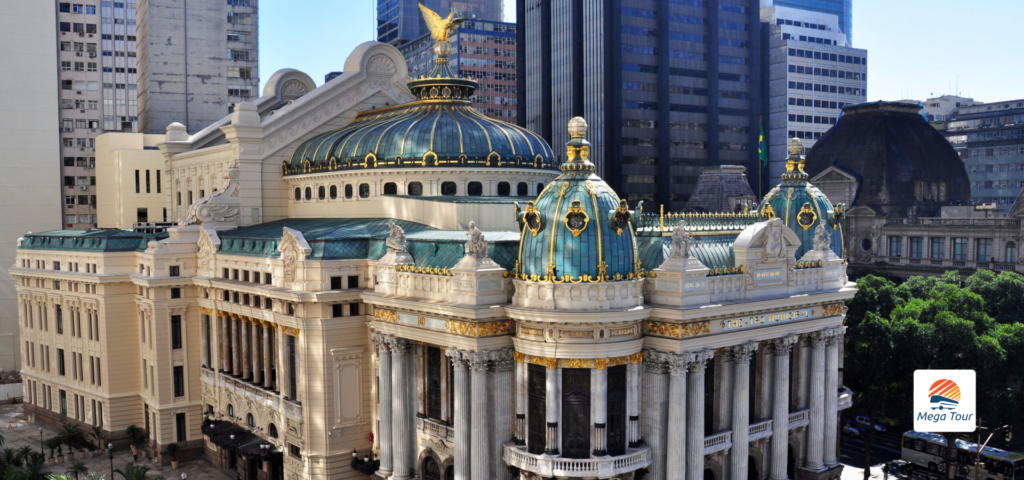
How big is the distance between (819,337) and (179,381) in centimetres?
6043

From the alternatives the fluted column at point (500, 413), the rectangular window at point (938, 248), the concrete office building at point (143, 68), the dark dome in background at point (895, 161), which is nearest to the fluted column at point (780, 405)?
the fluted column at point (500, 413)

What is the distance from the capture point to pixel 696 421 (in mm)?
57938

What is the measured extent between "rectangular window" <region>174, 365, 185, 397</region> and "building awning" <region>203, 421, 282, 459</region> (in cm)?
560

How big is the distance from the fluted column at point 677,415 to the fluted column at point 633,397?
2.06 metres

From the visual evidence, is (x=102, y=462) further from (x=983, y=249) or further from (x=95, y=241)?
(x=983, y=249)

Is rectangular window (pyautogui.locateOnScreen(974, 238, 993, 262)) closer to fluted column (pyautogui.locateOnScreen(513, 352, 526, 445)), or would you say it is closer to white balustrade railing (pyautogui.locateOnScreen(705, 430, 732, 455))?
white balustrade railing (pyautogui.locateOnScreen(705, 430, 732, 455))

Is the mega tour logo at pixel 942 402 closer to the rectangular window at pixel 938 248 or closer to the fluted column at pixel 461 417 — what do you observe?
the fluted column at pixel 461 417

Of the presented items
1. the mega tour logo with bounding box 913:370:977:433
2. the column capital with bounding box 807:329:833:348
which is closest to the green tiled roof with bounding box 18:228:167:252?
the column capital with bounding box 807:329:833:348

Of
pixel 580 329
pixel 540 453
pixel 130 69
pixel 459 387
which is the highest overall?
pixel 130 69

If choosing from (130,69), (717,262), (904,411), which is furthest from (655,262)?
(130,69)

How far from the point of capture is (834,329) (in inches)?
2704

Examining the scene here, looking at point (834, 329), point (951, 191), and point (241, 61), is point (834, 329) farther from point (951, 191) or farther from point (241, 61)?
point (241, 61)

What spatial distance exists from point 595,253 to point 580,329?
4.82 meters

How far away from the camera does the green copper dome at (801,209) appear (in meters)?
73.6
